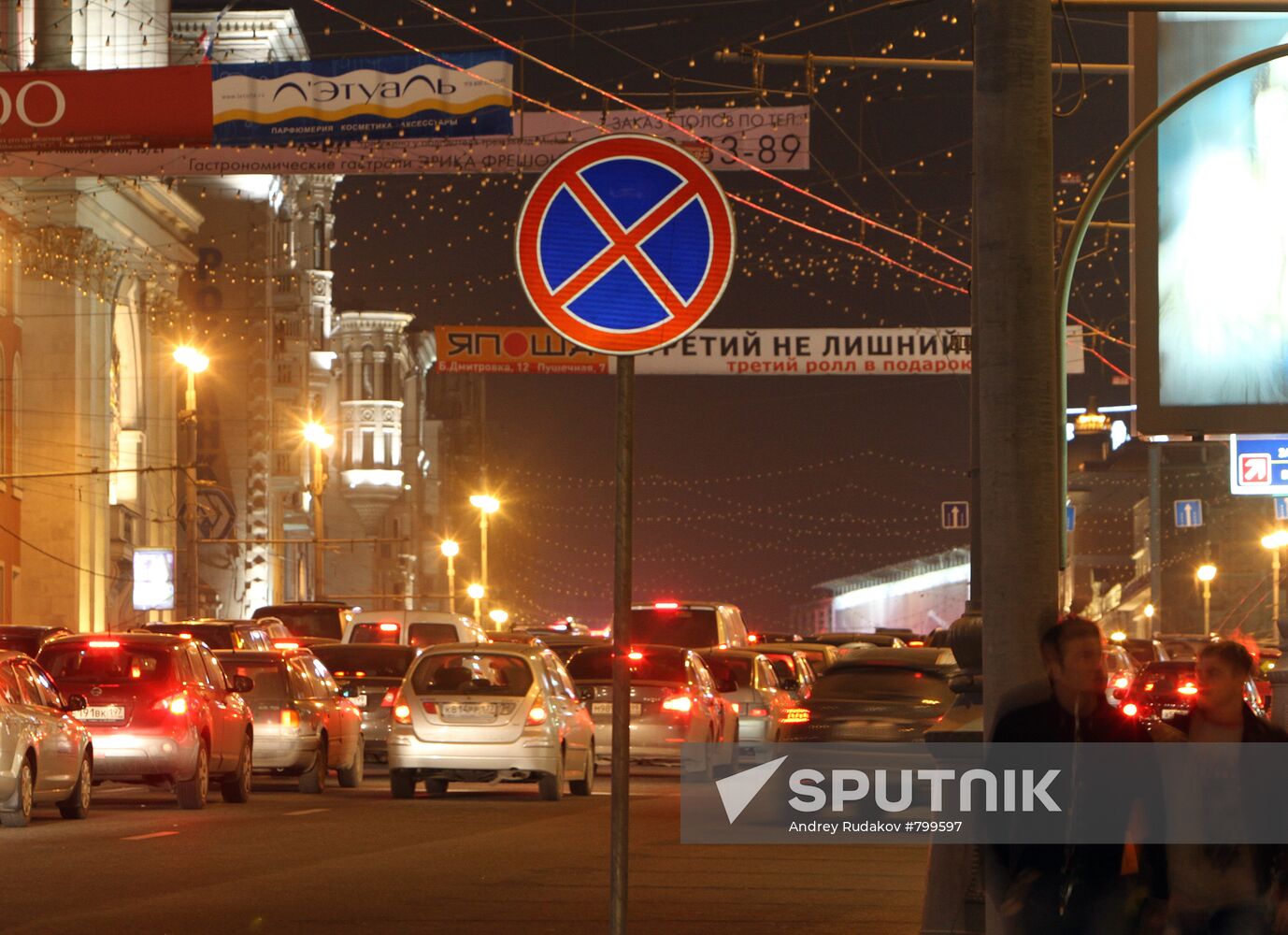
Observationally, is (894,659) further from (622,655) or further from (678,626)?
(622,655)

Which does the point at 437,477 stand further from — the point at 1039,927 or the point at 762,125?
the point at 1039,927

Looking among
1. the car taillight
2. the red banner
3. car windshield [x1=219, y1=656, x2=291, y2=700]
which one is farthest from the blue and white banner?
car windshield [x1=219, y1=656, x2=291, y2=700]

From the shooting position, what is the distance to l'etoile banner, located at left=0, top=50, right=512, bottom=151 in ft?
111

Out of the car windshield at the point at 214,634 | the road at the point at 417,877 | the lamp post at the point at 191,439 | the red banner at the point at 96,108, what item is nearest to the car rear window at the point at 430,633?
the car windshield at the point at 214,634

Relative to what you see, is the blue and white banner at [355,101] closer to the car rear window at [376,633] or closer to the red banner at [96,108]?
the red banner at [96,108]

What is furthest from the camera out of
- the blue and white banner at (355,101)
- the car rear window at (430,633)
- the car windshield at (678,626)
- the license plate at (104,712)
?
the car rear window at (430,633)

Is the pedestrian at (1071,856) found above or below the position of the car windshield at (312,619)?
above

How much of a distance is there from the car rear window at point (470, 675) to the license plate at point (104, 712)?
302 centimetres

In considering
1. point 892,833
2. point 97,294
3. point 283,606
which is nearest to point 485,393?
point 97,294

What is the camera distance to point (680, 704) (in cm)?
2662

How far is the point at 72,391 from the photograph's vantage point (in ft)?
190

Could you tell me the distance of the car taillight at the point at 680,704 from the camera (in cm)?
2658

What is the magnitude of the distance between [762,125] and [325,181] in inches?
2642

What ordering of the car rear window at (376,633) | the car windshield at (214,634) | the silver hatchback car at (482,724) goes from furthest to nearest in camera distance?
1. the car rear window at (376,633)
2. the car windshield at (214,634)
3. the silver hatchback car at (482,724)
